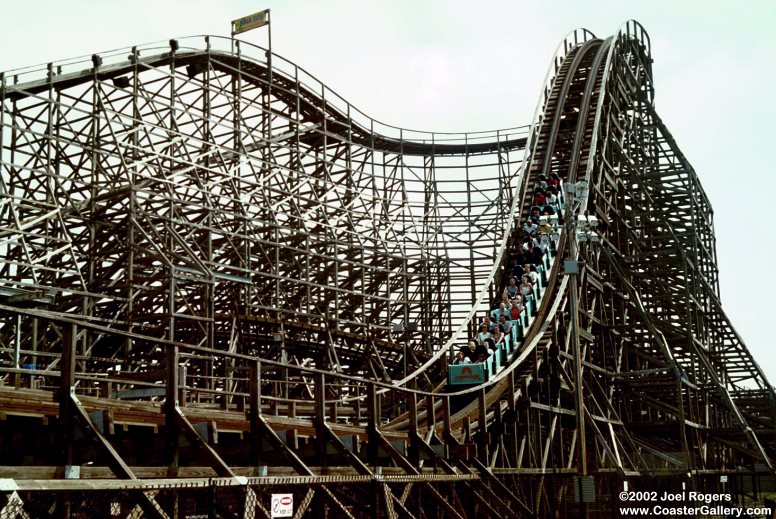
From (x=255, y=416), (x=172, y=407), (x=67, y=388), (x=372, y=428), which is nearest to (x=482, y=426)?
(x=372, y=428)

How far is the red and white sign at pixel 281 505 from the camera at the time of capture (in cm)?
771

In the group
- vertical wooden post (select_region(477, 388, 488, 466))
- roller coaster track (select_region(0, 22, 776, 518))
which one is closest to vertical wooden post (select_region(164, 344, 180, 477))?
roller coaster track (select_region(0, 22, 776, 518))

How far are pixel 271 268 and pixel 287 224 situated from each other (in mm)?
1529

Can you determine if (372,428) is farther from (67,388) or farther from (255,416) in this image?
(67,388)

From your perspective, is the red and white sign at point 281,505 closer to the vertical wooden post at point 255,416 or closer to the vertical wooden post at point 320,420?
the vertical wooden post at point 255,416

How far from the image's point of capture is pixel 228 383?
864 inches

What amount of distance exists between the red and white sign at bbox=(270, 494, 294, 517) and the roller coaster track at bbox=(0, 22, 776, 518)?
1.01 feet

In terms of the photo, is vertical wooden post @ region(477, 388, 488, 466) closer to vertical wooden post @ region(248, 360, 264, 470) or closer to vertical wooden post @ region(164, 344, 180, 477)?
vertical wooden post @ region(248, 360, 264, 470)

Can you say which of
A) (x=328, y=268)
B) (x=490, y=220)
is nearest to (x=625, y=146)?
(x=490, y=220)

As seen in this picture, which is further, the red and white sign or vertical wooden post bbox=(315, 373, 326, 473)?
vertical wooden post bbox=(315, 373, 326, 473)

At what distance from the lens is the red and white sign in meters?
7.71

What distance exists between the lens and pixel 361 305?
1125 inches

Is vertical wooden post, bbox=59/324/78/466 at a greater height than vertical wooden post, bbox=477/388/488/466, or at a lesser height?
greater

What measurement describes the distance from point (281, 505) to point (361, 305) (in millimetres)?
20777
